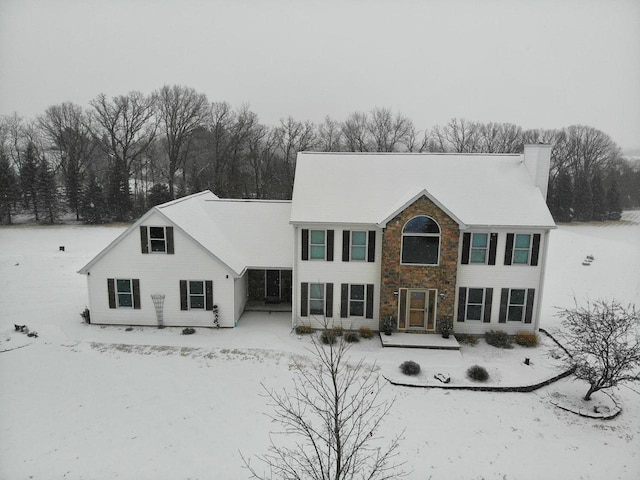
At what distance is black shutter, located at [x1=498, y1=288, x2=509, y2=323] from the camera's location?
18.9m

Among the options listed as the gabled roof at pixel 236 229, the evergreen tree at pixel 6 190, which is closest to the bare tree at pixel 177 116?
the evergreen tree at pixel 6 190

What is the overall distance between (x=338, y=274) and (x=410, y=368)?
17.2 ft

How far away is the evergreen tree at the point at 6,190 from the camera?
41688 mm

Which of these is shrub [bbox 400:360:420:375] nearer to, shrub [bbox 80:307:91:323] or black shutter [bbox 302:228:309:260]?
black shutter [bbox 302:228:309:260]

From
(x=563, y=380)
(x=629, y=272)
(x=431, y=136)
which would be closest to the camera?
(x=563, y=380)

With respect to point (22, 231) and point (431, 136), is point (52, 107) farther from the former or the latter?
point (431, 136)

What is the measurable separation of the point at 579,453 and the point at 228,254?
14.8 m

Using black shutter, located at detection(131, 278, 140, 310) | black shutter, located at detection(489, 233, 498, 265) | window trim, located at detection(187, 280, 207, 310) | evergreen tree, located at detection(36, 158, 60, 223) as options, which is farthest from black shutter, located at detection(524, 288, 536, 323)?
evergreen tree, located at detection(36, 158, 60, 223)

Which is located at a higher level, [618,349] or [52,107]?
[52,107]

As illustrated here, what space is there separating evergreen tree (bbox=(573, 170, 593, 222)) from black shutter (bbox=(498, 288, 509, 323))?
4191 centimetres

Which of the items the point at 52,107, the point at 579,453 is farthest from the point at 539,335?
the point at 52,107

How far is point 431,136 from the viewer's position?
59156mm

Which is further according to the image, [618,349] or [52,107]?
[52,107]

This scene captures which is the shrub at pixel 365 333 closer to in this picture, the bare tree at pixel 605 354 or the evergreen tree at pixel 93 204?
the bare tree at pixel 605 354
